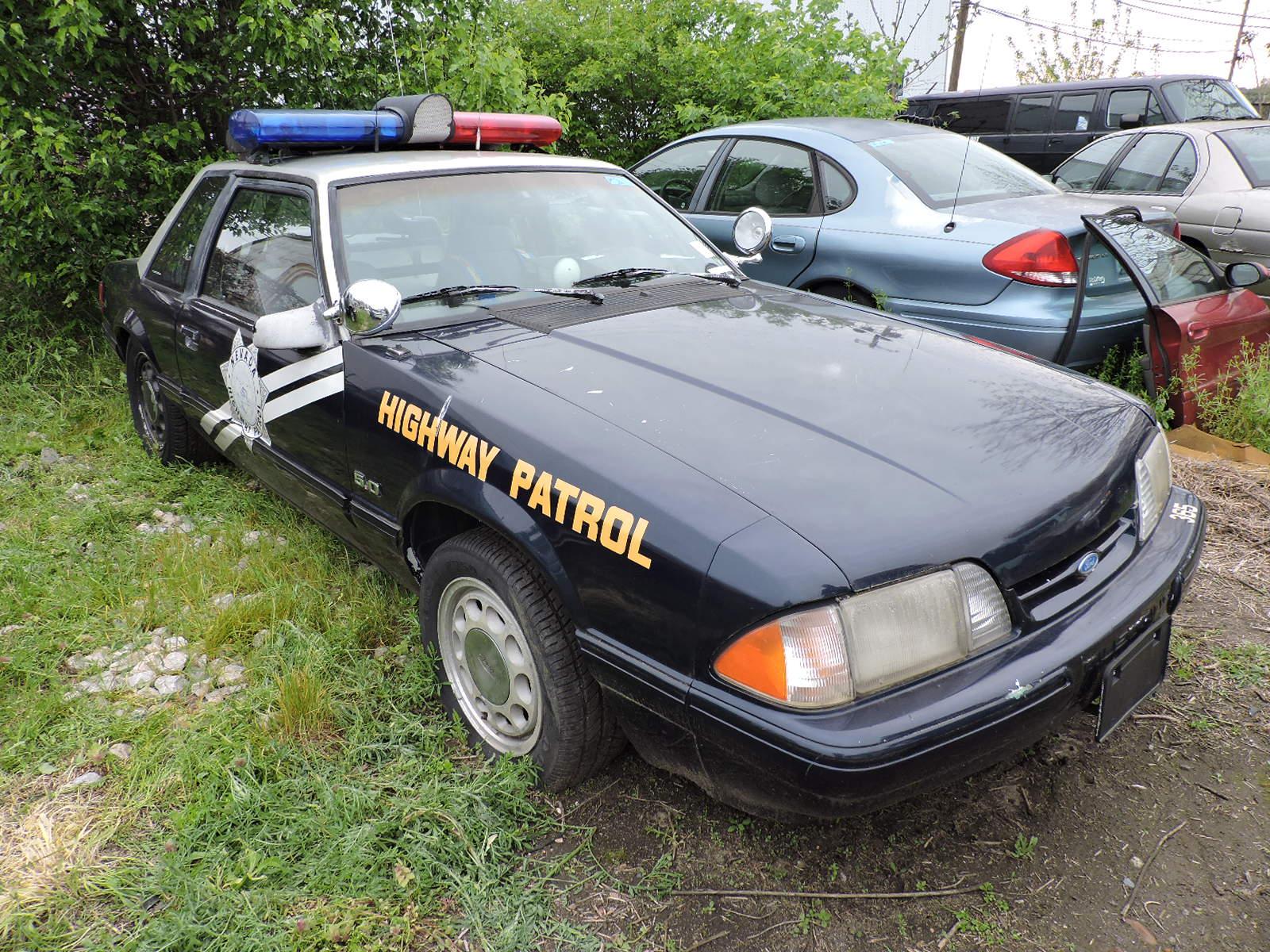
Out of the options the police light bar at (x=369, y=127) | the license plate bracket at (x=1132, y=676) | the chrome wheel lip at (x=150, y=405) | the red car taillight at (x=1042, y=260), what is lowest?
the chrome wheel lip at (x=150, y=405)

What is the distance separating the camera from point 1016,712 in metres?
1.80

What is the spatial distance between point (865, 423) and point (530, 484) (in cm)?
77

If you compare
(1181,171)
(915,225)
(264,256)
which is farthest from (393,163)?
(1181,171)

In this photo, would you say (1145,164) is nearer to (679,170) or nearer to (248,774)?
(679,170)

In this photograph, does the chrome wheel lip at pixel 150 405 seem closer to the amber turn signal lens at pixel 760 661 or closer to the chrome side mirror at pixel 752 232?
the chrome side mirror at pixel 752 232

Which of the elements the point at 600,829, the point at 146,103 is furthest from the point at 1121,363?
the point at 146,103

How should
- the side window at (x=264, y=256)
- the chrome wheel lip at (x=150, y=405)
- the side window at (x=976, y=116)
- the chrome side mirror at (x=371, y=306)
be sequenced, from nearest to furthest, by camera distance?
the chrome side mirror at (x=371, y=306)
the side window at (x=264, y=256)
the chrome wheel lip at (x=150, y=405)
the side window at (x=976, y=116)

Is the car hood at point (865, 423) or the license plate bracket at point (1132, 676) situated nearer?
the car hood at point (865, 423)

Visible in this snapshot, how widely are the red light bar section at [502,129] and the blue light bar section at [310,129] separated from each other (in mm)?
335

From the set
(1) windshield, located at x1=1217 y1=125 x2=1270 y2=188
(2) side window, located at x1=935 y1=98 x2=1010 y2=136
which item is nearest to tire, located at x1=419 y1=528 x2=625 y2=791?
(1) windshield, located at x1=1217 y1=125 x2=1270 y2=188

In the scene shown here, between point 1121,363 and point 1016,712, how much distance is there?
10.6ft

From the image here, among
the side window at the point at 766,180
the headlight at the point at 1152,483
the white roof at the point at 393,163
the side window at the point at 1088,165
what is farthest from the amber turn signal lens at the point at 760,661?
the side window at the point at 1088,165

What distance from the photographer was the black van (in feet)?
29.9

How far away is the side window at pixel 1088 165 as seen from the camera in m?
7.02
